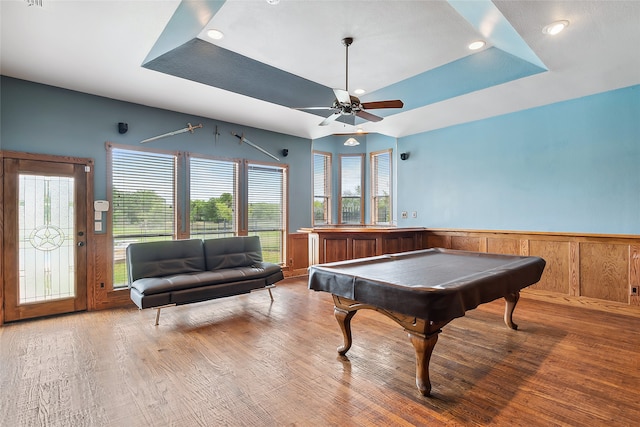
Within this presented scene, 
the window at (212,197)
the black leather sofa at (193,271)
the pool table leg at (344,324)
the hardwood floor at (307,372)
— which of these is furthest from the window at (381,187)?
the pool table leg at (344,324)

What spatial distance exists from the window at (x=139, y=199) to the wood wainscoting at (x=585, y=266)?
5.18m

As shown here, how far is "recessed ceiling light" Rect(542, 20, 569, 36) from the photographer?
260cm

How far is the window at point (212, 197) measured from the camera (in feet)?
16.6

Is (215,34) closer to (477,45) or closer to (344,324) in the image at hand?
(477,45)

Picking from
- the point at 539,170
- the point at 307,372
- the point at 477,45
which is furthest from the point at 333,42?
the point at 539,170

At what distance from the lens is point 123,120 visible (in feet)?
14.4

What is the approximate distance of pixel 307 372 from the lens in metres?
2.47

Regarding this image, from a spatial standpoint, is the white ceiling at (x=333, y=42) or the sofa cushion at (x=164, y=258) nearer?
the white ceiling at (x=333, y=42)

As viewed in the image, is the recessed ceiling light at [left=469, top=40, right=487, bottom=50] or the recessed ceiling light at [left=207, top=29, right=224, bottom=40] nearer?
the recessed ceiling light at [left=207, top=29, right=224, bottom=40]

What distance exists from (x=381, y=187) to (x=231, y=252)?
3.83m

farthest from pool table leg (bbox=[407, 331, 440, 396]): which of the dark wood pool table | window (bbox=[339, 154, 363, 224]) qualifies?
window (bbox=[339, 154, 363, 224])

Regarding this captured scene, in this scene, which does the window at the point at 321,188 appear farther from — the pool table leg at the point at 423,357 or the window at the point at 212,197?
the pool table leg at the point at 423,357

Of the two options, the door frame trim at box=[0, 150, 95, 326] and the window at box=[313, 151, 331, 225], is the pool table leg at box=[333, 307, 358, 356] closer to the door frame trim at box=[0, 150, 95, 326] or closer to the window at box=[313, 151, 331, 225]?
the door frame trim at box=[0, 150, 95, 326]

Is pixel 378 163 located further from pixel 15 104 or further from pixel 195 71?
pixel 15 104
